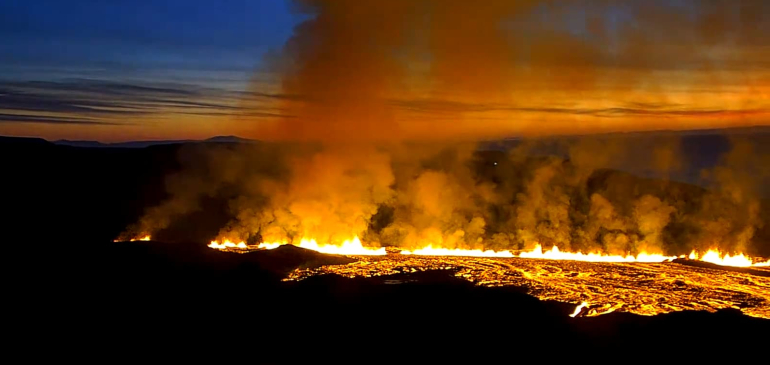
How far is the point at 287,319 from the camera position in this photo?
38.4ft

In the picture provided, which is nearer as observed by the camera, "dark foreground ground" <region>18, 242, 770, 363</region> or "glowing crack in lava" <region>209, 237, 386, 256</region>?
"dark foreground ground" <region>18, 242, 770, 363</region>

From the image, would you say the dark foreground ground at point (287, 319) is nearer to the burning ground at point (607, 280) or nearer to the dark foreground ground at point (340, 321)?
the dark foreground ground at point (340, 321)

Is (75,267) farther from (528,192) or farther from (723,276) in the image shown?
(528,192)

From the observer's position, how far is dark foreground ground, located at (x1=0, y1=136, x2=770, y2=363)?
33.6 ft

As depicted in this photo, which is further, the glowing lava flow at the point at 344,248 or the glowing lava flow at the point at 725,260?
the glowing lava flow at the point at 725,260

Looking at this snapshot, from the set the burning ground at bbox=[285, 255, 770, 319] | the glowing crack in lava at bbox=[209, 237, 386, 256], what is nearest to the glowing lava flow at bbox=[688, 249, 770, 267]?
the burning ground at bbox=[285, 255, 770, 319]

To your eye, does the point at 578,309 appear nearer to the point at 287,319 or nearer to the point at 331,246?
the point at 287,319

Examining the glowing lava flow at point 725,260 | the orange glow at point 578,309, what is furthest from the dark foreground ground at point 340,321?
the glowing lava flow at point 725,260

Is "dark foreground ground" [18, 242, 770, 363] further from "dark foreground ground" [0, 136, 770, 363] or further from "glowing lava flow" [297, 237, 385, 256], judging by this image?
"glowing lava flow" [297, 237, 385, 256]

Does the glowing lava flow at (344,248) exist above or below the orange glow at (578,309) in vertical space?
above

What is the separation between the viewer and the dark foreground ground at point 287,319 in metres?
A: 10.2

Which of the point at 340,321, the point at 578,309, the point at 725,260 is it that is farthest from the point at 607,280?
the point at 725,260

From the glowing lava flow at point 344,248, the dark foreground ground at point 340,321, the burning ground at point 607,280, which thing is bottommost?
the dark foreground ground at point 340,321

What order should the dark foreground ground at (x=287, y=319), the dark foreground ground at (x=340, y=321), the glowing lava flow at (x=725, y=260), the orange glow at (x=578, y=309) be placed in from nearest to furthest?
1. the dark foreground ground at (x=287, y=319)
2. the dark foreground ground at (x=340, y=321)
3. the orange glow at (x=578, y=309)
4. the glowing lava flow at (x=725, y=260)
